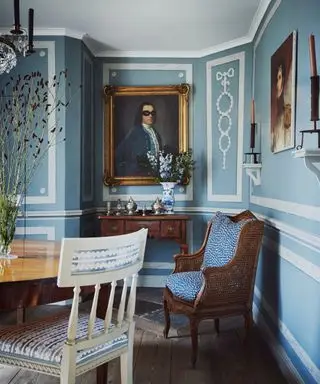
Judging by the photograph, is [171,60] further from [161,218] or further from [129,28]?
[161,218]

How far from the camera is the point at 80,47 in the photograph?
3.81 m

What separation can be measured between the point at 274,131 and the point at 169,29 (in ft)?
4.93

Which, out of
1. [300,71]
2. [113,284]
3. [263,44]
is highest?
[263,44]

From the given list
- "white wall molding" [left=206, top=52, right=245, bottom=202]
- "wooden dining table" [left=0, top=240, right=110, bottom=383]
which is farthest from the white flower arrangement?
"wooden dining table" [left=0, top=240, right=110, bottom=383]

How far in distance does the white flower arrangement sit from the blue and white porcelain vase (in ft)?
0.18

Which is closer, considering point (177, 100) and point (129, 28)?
point (129, 28)

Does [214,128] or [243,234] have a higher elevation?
[214,128]

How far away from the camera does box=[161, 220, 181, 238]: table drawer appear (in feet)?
12.7

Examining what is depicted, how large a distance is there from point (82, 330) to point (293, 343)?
4.06 feet

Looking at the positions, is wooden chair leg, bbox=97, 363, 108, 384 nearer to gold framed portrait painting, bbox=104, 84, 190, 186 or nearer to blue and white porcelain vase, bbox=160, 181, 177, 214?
blue and white porcelain vase, bbox=160, 181, 177, 214

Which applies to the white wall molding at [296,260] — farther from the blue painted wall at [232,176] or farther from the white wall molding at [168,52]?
the white wall molding at [168,52]

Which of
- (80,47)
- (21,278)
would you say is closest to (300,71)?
(21,278)

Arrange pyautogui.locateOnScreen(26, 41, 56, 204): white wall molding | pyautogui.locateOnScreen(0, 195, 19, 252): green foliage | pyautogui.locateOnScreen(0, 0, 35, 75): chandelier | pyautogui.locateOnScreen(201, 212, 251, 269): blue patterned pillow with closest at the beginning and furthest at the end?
pyautogui.locateOnScreen(0, 195, 19, 252): green foliage
pyautogui.locateOnScreen(0, 0, 35, 75): chandelier
pyautogui.locateOnScreen(201, 212, 251, 269): blue patterned pillow
pyautogui.locateOnScreen(26, 41, 56, 204): white wall molding

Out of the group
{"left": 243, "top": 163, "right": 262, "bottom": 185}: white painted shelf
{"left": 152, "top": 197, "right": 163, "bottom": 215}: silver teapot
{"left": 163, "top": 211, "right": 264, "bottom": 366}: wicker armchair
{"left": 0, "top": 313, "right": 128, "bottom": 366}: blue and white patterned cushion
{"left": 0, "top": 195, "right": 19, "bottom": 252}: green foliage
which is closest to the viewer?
{"left": 0, "top": 313, "right": 128, "bottom": 366}: blue and white patterned cushion
